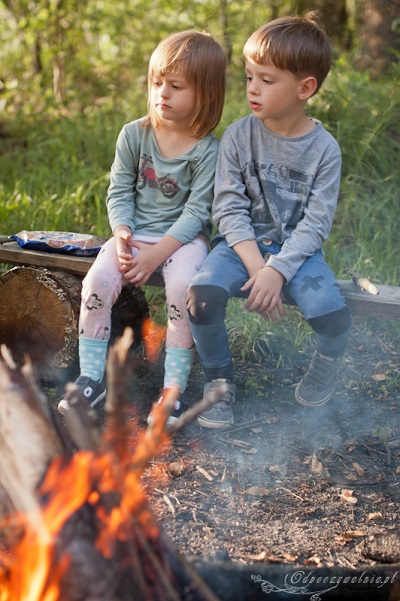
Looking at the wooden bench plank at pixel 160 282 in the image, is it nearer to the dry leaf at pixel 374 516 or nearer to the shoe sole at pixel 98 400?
the shoe sole at pixel 98 400

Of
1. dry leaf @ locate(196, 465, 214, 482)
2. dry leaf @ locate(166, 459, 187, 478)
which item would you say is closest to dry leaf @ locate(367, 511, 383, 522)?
dry leaf @ locate(196, 465, 214, 482)

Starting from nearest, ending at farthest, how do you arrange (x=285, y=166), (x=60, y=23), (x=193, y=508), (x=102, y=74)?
(x=193, y=508), (x=285, y=166), (x=60, y=23), (x=102, y=74)

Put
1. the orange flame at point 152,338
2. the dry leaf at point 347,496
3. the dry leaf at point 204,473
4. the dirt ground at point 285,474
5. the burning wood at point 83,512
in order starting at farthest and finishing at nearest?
1. the orange flame at point 152,338
2. the dry leaf at point 204,473
3. the dry leaf at point 347,496
4. the dirt ground at point 285,474
5. the burning wood at point 83,512

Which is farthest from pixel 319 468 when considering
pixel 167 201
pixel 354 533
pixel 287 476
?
pixel 167 201

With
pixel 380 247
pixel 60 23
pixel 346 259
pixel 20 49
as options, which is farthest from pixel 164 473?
pixel 20 49

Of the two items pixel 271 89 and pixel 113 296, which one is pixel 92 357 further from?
pixel 271 89

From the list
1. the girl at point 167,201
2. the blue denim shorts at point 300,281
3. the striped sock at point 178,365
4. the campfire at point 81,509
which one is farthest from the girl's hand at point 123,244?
the campfire at point 81,509

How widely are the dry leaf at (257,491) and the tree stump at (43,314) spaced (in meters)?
1.17

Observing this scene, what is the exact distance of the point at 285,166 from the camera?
318 cm

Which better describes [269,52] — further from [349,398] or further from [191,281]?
[349,398]

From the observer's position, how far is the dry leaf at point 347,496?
102 inches

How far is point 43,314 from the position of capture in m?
3.38

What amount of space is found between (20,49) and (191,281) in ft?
26.5

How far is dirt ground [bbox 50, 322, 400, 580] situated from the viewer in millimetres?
2320
